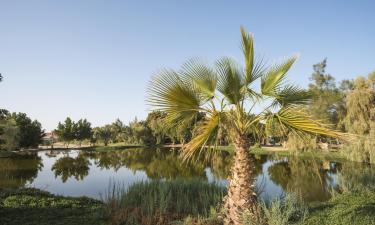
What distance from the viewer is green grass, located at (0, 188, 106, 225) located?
22.3ft

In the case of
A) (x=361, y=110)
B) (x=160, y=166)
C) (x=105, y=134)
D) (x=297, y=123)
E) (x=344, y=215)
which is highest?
(x=361, y=110)

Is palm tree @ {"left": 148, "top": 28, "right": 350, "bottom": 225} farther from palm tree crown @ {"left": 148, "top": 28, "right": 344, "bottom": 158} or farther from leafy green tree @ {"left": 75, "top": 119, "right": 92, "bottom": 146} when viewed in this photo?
leafy green tree @ {"left": 75, "top": 119, "right": 92, "bottom": 146}

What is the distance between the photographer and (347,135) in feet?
14.3

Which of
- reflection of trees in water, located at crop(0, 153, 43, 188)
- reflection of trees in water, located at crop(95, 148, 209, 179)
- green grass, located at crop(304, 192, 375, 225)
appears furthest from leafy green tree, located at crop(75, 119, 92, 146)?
green grass, located at crop(304, 192, 375, 225)

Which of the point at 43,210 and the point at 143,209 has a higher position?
the point at 143,209

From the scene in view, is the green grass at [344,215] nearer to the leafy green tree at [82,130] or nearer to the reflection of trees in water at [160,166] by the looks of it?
the reflection of trees in water at [160,166]

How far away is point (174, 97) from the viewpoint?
201 inches

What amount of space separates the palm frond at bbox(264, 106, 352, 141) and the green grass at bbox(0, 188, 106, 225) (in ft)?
15.2

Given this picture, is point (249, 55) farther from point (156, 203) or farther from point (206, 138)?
point (156, 203)

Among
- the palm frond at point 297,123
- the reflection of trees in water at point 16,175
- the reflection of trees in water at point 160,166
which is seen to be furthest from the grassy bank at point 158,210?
the reflection of trees in water at point 16,175

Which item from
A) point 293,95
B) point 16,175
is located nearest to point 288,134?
point 293,95

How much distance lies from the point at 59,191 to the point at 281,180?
41.7 ft

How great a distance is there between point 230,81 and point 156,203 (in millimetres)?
4224

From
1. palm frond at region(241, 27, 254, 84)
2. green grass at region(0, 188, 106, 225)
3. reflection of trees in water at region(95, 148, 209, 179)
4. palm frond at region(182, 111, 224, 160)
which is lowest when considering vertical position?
reflection of trees in water at region(95, 148, 209, 179)
